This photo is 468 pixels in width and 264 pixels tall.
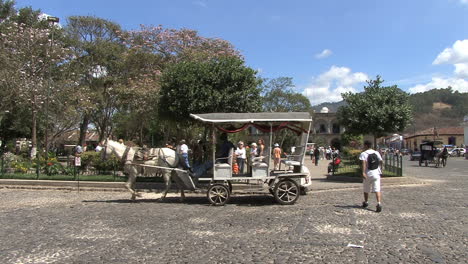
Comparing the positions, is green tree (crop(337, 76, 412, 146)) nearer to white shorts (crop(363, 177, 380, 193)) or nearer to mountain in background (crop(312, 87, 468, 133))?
white shorts (crop(363, 177, 380, 193))

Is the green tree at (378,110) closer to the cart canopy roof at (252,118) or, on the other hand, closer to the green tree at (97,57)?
the cart canopy roof at (252,118)

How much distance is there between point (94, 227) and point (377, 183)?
20.5ft

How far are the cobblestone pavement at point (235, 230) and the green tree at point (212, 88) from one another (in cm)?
454

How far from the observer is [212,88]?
1478cm

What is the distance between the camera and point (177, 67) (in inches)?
614

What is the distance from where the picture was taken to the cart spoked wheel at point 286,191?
10133 mm

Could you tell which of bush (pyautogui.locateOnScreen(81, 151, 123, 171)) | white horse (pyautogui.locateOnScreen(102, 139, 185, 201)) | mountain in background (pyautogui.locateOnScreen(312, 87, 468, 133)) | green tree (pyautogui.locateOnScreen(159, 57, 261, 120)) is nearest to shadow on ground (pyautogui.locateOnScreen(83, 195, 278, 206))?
white horse (pyautogui.locateOnScreen(102, 139, 185, 201))

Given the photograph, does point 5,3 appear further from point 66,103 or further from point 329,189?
point 329,189

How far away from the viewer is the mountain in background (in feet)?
398

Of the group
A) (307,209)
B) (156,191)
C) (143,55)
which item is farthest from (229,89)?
(143,55)

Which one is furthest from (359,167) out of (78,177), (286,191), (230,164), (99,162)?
(78,177)

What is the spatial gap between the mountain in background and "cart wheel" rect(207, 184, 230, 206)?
10731 centimetres

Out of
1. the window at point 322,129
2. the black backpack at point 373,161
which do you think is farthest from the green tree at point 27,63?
the window at point 322,129

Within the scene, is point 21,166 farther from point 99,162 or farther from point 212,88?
point 212,88
